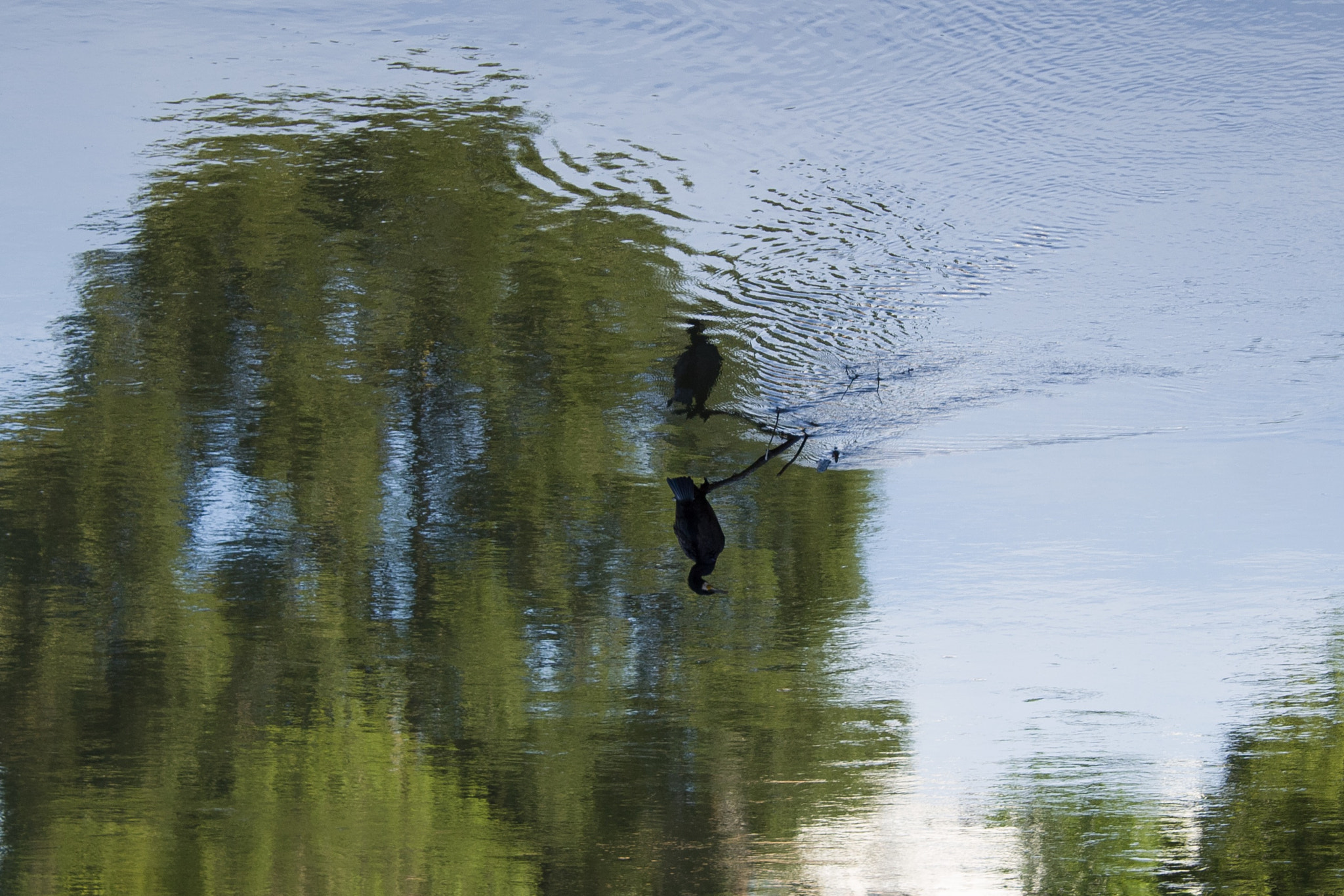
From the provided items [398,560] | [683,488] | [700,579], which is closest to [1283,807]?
[700,579]

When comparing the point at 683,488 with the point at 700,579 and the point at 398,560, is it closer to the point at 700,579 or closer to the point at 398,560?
the point at 700,579

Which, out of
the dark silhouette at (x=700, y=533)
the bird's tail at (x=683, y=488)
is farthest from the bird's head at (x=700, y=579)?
the bird's tail at (x=683, y=488)

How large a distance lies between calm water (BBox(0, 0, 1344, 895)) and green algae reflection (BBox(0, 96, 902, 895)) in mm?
26

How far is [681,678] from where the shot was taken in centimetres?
666

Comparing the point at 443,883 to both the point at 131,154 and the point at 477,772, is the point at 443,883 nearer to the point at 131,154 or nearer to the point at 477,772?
the point at 477,772

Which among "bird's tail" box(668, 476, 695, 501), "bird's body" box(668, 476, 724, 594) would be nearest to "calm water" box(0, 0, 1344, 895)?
"bird's body" box(668, 476, 724, 594)

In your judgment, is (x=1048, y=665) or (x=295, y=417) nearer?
(x=295, y=417)

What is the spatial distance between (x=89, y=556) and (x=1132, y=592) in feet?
17.2

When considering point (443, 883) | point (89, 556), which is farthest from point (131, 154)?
→ point (443, 883)

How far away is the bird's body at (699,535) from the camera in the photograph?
3.32m

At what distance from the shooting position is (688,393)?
4.06 m

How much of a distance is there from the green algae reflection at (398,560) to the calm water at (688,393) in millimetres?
26

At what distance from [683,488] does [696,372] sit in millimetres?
935

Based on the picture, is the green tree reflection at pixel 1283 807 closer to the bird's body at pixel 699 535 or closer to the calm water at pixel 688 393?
the calm water at pixel 688 393
